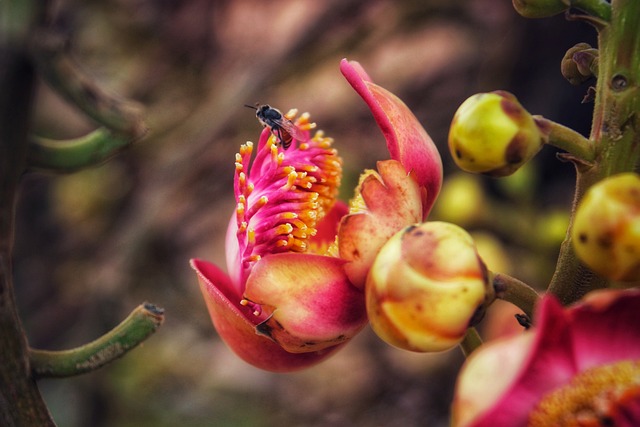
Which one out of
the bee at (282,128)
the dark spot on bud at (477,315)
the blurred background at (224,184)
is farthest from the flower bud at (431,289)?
the blurred background at (224,184)

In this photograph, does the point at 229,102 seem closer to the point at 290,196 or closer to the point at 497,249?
the point at 497,249

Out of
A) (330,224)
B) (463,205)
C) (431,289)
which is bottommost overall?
(463,205)

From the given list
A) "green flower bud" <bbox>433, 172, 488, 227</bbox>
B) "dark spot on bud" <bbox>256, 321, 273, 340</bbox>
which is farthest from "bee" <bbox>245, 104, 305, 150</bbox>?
"green flower bud" <bbox>433, 172, 488, 227</bbox>

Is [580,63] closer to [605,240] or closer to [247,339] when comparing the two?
[605,240]

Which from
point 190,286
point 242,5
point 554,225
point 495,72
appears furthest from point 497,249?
point 242,5

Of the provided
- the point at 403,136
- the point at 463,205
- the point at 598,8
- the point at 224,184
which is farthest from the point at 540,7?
the point at 224,184

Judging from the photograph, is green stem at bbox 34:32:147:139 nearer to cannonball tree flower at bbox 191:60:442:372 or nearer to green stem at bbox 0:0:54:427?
green stem at bbox 0:0:54:427
